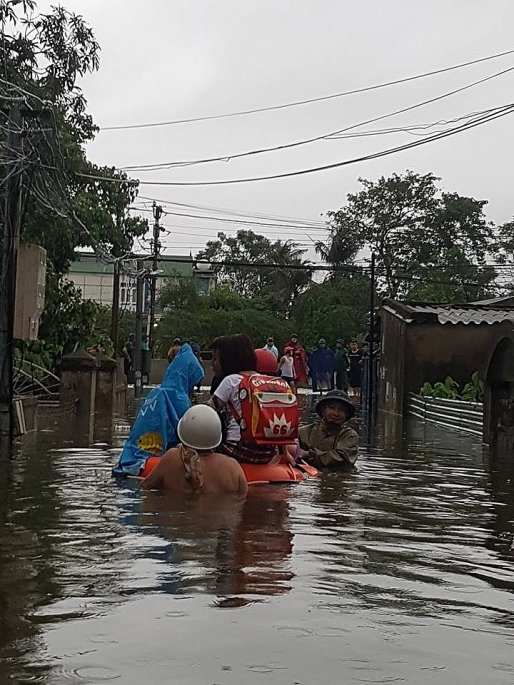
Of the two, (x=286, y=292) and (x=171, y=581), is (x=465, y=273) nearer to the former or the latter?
(x=286, y=292)

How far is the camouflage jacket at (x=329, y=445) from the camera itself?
12.6m

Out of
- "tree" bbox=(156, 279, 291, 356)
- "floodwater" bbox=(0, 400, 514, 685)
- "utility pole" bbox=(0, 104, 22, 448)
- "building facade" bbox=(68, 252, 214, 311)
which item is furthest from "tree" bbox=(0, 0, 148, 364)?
"building facade" bbox=(68, 252, 214, 311)

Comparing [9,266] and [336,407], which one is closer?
[336,407]

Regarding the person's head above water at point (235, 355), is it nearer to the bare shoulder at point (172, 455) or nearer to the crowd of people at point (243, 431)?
the crowd of people at point (243, 431)

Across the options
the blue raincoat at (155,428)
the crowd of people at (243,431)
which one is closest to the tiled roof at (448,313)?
the crowd of people at (243,431)

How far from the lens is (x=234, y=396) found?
10750mm

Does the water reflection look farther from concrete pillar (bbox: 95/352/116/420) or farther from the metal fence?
concrete pillar (bbox: 95/352/116/420)

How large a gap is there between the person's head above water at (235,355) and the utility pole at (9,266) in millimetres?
4980

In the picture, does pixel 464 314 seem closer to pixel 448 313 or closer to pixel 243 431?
pixel 448 313

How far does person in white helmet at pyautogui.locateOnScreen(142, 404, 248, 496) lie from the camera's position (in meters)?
9.20

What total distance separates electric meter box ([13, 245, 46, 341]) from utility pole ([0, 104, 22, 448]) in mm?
149

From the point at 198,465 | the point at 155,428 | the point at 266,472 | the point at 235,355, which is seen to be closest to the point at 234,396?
the point at 235,355

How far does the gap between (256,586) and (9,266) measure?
31.7ft

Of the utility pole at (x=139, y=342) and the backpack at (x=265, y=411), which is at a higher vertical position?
the utility pole at (x=139, y=342)
